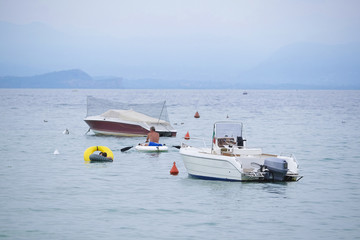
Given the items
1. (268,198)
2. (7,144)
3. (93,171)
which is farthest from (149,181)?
(7,144)

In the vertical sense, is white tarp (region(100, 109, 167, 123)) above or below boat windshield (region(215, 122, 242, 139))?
below

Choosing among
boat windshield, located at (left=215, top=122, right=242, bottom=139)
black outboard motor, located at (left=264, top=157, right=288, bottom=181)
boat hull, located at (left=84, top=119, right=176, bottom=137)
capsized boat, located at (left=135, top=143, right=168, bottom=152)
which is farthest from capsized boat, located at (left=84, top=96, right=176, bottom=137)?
black outboard motor, located at (left=264, top=157, right=288, bottom=181)

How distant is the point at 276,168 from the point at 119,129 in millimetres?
22533

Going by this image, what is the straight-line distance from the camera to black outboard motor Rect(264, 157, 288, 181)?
22.0 metres

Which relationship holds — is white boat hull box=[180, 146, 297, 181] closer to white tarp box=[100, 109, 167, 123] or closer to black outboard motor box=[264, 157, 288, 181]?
black outboard motor box=[264, 157, 288, 181]

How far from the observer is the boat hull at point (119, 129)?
41906 mm

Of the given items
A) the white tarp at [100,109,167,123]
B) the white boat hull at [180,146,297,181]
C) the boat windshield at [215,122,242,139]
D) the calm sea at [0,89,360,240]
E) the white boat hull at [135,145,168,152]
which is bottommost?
the calm sea at [0,89,360,240]

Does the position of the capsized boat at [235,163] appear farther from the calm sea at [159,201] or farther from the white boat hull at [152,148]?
the white boat hull at [152,148]

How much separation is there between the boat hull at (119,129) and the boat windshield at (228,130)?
634 inches

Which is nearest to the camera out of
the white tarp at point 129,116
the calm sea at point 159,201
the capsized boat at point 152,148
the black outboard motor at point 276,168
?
the calm sea at point 159,201

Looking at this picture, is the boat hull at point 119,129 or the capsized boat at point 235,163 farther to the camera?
the boat hull at point 119,129

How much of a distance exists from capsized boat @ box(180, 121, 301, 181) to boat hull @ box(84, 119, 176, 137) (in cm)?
1705

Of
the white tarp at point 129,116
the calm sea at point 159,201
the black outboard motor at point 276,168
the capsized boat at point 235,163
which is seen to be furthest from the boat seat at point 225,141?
the white tarp at point 129,116

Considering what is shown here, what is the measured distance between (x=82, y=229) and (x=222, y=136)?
10.3m
